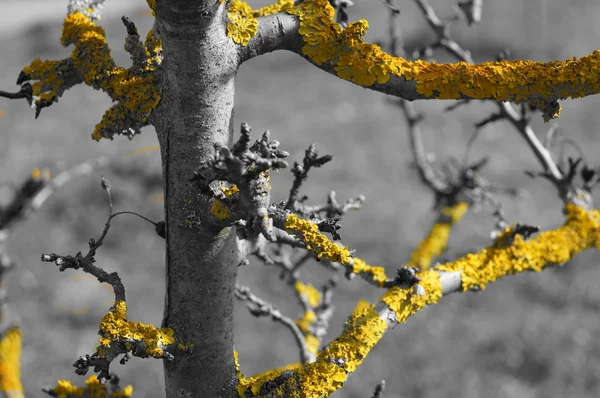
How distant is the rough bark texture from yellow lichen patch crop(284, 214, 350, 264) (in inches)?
Answer: 9.1

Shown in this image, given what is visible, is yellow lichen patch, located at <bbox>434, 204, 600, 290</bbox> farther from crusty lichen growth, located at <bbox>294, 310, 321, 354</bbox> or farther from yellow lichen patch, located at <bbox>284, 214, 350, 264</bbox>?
crusty lichen growth, located at <bbox>294, 310, 321, 354</bbox>

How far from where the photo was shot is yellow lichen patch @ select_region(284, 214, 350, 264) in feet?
4.97

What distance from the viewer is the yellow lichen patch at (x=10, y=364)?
2.86 m

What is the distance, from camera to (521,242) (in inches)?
91.2

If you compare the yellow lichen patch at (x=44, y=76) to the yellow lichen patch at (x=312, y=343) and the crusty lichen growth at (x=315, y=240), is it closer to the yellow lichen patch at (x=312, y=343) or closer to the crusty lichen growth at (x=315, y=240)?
the crusty lichen growth at (x=315, y=240)

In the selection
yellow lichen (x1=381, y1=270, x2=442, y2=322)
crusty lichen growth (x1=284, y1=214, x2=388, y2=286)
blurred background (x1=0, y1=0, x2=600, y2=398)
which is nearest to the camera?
crusty lichen growth (x1=284, y1=214, x2=388, y2=286)

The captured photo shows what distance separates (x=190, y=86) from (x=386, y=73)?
51 centimetres

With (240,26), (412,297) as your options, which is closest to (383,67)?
(240,26)

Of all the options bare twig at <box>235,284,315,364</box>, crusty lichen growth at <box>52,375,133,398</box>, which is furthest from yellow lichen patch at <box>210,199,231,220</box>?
bare twig at <box>235,284,315,364</box>

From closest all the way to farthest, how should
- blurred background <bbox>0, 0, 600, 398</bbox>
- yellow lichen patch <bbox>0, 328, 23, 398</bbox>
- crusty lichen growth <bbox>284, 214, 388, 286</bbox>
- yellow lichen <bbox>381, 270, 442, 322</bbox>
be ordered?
1. crusty lichen growth <bbox>284, 214, 388, 286</bbox>
2. yellow lichen <bbox>381, 270, 442, 322</bbox>
3. yellow lichen patch <bbox>0, 328, 23, 398</bbox>
4. blurred background <bbox>0, 0, 600, 398</bbox>

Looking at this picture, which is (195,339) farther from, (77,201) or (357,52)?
(77,201)

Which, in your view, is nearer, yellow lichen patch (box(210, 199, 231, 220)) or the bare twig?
yellow lichen patch (box(210, 199, 231, 220))

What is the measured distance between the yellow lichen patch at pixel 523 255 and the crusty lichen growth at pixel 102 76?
1116mm

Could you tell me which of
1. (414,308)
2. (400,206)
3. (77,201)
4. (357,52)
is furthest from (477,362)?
(357,52)
